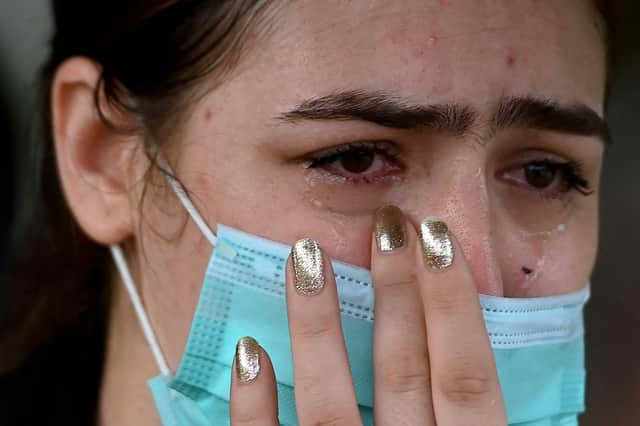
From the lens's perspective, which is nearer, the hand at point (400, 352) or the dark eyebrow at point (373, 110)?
the hand at point (400, 352)

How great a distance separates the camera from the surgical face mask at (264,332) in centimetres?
125

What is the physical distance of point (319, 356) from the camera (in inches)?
43.6

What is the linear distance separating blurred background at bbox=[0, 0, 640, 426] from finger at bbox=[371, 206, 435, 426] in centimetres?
160

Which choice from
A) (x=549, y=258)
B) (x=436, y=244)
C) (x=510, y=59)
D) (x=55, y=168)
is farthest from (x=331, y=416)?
(x=55, y=168)

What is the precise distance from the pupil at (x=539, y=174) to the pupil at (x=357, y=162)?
13.6 inches

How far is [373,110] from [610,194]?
6.53 ft

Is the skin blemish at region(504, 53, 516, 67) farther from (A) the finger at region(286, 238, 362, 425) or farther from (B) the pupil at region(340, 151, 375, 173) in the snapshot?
(A) the finger at region(286, 238, 362, 425)

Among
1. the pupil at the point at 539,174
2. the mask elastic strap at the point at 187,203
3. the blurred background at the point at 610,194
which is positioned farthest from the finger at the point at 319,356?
the blurred background at the point at 610,194

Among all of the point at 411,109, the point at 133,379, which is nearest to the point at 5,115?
the point at 133,379

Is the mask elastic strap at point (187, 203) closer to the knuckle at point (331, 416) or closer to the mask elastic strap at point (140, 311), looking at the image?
the mask elastic strap at point (140, 311)

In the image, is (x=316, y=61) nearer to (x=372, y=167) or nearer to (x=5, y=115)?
(x=372, y=167)

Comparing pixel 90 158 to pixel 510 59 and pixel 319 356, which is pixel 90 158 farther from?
pixel 510 59

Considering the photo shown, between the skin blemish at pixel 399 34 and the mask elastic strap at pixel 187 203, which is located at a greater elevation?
the skin blemish at pixel 399 34

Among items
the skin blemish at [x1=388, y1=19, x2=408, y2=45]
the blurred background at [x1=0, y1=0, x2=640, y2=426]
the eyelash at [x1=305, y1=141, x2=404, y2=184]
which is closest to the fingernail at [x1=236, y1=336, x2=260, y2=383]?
the eyelash at [x1=305, y1=141, x2=404, y2=184]
